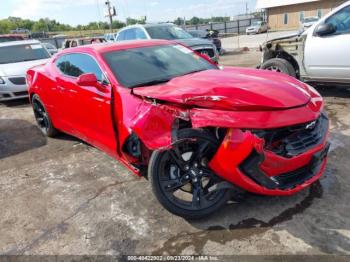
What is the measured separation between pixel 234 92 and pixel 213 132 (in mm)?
390

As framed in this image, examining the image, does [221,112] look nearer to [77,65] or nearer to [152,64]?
[152,64]

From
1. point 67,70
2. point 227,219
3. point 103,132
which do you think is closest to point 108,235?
point 227,219

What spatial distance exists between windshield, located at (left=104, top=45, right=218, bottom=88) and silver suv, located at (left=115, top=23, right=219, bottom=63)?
563 cm

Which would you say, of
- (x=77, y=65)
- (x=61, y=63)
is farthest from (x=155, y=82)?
(x=61, y=63)

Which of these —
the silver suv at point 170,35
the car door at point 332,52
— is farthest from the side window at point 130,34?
the car door at point 332,52

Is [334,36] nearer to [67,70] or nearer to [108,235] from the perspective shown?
[67,70]

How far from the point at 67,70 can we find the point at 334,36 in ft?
14.1

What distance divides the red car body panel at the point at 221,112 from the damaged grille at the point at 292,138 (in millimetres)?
54

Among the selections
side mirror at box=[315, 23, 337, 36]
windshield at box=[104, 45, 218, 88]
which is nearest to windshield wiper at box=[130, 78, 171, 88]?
windshield at box=[104, 45, 218, 88]

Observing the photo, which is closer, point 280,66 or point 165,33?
point 280,66

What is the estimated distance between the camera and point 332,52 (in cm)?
573

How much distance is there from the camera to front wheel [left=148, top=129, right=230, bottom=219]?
9.54 feet

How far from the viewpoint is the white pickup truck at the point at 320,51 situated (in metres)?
5.62

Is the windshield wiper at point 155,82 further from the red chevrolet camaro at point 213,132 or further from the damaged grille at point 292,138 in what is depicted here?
the damaged grille at point 292,138
